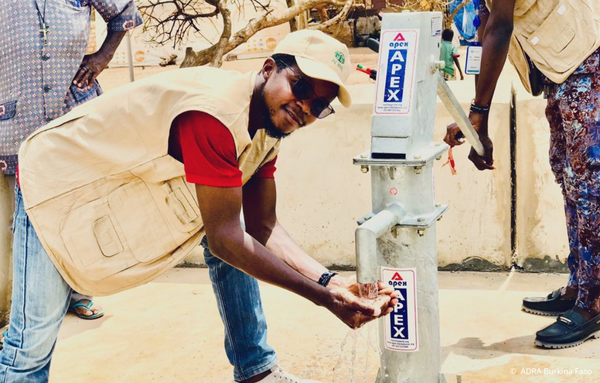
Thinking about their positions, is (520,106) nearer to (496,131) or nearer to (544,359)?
(496,131)

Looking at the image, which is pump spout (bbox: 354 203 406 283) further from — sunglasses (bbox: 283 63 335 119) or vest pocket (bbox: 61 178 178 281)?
vest pocket (bbox: 61 178 178 281)

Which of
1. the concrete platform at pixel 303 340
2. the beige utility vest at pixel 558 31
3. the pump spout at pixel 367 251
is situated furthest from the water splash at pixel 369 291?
the beige utility vest at pixel 558 31

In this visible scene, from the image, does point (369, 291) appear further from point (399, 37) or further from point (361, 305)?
point (399, 37)

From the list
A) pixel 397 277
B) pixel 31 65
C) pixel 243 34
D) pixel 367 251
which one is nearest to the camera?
pixel 367 251

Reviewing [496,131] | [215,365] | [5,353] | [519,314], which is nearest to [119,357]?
[215,365]

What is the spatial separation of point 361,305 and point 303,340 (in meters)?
1.53

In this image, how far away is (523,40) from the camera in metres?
3.60

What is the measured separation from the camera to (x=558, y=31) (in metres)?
3.50

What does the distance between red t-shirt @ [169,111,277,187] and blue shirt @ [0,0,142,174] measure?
160cm

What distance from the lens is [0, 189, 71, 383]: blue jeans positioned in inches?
99.7

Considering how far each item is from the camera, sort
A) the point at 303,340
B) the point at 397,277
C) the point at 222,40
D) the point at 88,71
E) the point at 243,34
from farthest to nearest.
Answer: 1. the point at 243,34
2. the point at 222,40
3. the point at 88,71
4. the point at 303,340
5. the point at 397,277

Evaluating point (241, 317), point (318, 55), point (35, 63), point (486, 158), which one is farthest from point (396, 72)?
point (35, 63)

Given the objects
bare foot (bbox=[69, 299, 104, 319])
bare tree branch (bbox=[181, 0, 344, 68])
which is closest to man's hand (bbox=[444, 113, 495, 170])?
bare foot (bbox=[69, 299, 104, 319])

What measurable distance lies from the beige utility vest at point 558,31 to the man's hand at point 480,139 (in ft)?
1.57
